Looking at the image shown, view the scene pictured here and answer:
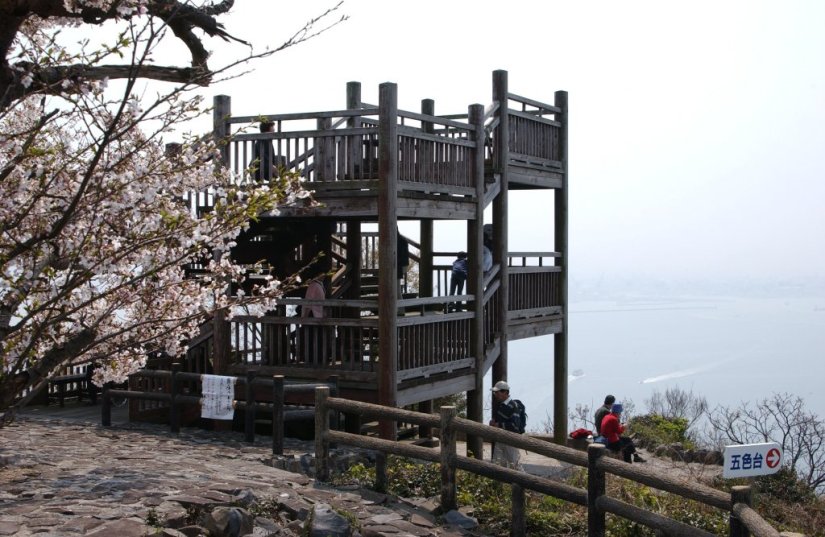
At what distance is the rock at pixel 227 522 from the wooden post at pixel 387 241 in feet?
17.9

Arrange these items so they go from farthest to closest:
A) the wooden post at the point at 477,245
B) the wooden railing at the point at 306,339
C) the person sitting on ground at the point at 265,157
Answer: the wooden post at the point at 477,245 → the person sitting on ground at the point at 265,157 → the wooden railing at the point at 306,339

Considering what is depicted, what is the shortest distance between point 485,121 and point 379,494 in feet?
26.0

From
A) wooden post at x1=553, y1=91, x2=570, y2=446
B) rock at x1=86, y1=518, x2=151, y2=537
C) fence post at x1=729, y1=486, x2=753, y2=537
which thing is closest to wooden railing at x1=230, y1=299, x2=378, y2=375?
wooden post at x1=553, y1=91, x2=570, y2=446

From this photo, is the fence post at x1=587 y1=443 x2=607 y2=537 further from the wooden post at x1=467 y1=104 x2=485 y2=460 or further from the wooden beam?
the wooden beam

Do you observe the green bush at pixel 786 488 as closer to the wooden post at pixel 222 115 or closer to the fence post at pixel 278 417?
the fence post at pixel 278 417

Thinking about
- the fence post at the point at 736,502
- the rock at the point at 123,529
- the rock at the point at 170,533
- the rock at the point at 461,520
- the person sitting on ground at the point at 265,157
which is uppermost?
the person sitting on ground at the point at 265,157

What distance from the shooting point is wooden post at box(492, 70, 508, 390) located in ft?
61.1

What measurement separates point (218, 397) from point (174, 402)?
3.40 feet

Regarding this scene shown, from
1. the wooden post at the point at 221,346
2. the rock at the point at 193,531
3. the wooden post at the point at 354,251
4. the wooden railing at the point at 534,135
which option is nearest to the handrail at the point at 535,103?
the wooden railing at the point at 534,135

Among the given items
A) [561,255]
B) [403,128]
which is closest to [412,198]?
[403,128]

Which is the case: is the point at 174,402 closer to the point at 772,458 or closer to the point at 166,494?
the point at 166,494

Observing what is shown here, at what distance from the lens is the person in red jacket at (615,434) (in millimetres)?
17922

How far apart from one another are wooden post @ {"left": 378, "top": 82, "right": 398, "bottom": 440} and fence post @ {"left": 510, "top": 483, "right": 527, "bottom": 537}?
435cm

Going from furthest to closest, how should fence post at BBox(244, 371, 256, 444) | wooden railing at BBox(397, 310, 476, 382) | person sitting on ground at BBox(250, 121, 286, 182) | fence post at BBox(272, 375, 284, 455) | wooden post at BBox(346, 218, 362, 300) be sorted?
wooden post at BBox(346, 218, 362, 300), person sitting on ground at BBox(250, 121, 286, 182), wooden railing at BBox(397, 310, 476, 382), fence post at BBox(244, 371, 256, 444), fence post at BBox(272, 375, 284, 455)
